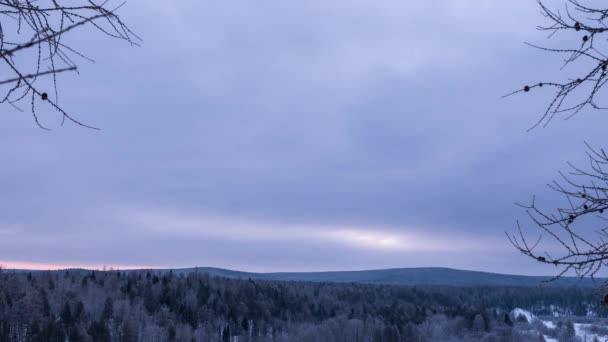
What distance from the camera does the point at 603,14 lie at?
4938 millimetres

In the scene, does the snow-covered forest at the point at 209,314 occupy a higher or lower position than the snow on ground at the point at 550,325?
higher

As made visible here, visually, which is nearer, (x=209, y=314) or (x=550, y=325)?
(x=209, y=314)

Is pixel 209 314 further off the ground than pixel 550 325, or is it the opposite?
pixel 209 314

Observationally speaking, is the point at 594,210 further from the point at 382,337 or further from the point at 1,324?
the point at 382,337

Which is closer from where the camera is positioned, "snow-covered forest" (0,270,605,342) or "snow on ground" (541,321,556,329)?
"snow-covered forest" (0,270,605,342)

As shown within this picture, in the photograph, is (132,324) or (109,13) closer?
(109,13)

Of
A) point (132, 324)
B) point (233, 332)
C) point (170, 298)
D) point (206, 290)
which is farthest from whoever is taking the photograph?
point (206, 290)

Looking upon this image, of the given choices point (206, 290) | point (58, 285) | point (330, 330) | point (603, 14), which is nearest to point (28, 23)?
point (603, 14)

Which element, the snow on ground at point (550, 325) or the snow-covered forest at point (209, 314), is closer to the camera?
the snow-covered forest at point (209, 314)

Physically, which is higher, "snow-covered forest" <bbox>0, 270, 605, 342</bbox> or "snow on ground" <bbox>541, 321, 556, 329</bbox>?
"snow-covered forest" <bbox>0, 270, 605, 342</bbox>

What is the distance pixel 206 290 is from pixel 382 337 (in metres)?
48.2

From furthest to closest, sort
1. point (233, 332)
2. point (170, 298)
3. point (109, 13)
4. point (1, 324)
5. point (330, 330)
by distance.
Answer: point (170, 298)
point (233, 332)
point (330, 330)
point (1, 324)
point (109, 13)

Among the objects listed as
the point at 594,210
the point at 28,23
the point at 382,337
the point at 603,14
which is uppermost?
the point at 603,14

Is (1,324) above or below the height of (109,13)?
below
